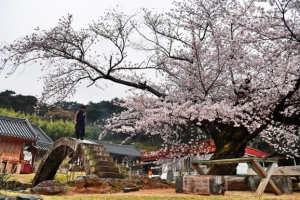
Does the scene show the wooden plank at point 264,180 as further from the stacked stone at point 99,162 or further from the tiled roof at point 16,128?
the tiled roof at point 16,128

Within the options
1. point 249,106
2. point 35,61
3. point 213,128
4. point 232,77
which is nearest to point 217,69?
point 232,77

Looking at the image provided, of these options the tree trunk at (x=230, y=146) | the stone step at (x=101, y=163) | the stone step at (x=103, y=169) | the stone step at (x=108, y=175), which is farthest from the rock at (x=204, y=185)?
the stone step at (x=101, y=163)

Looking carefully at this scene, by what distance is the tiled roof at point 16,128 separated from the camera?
72.8ft

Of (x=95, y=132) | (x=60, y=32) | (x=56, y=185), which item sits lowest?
(x=56, y=185)

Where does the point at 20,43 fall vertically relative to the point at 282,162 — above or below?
above

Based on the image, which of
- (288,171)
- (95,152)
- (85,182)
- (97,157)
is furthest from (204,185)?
(95,152)

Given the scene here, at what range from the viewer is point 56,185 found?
8.35 metres

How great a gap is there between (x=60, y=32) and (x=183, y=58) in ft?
15.5

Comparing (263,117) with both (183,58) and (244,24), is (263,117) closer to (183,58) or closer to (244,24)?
(244,24)

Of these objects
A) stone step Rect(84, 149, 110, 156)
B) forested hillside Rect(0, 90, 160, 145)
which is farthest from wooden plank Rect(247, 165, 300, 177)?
forested hillside Rect(0, 90, 160, 145)

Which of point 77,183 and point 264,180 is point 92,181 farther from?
point 264,180

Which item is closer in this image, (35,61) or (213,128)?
(35,61)

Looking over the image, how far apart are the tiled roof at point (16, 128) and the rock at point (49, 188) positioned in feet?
50.9

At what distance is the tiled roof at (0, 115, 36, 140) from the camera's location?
22188 millimetres
